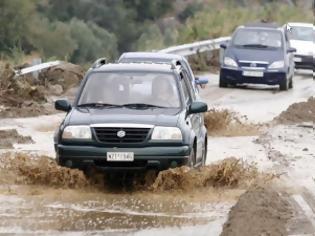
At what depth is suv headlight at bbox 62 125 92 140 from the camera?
40.3 ft

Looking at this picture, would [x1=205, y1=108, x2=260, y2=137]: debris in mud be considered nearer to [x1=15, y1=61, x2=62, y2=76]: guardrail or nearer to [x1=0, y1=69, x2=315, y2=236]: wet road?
[x1=0, y1=69, x2=315, y2=236]: wet road

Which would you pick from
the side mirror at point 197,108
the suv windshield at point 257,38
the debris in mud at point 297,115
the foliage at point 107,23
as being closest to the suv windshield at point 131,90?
the side mirror at point 197,108

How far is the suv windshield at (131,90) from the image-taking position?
13250mm

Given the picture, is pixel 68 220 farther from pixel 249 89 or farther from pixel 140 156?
pixel 249 89

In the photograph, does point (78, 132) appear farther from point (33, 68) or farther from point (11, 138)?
point (33, 68)

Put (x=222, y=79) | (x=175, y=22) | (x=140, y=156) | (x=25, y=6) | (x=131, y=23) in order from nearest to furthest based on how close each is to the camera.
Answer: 1. (x=140, y=156)
2. (x=222, y=79)
3. (x=25, y=6)
4. (x=131, y=23)
5. (x=175, y=22)

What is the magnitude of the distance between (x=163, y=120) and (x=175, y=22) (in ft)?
217

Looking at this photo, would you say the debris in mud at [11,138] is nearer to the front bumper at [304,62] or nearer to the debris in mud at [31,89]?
the debris in mud at [31,89]

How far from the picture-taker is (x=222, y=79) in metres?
29.7

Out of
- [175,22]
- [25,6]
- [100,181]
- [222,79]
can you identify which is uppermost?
[100,181]

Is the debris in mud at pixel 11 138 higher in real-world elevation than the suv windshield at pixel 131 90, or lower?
lower

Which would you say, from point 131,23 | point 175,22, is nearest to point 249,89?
point 131,23

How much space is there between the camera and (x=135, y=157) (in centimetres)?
1216

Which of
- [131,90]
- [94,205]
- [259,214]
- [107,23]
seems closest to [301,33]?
[131,90]
